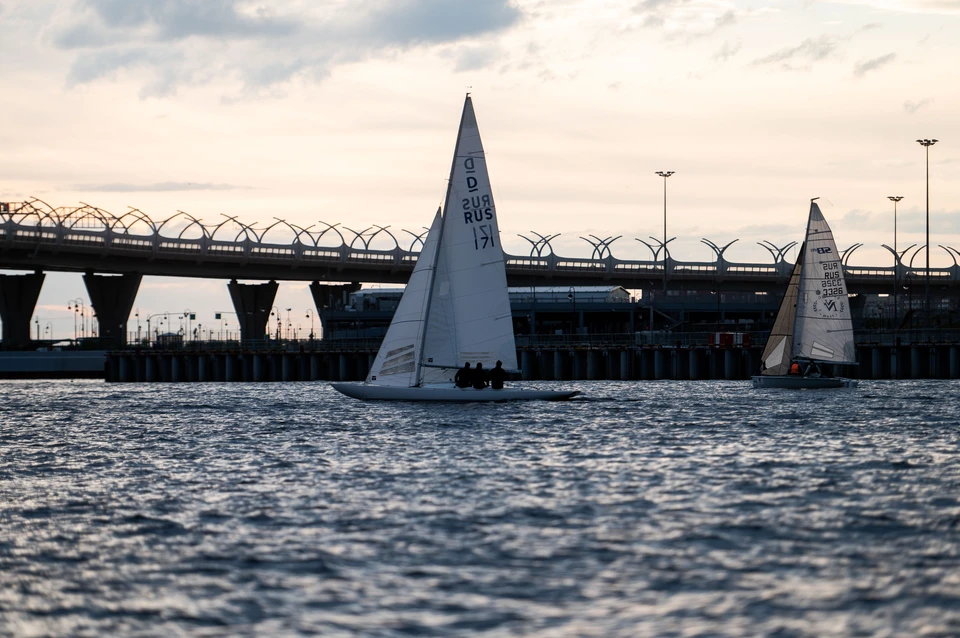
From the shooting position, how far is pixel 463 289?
52.4 meters

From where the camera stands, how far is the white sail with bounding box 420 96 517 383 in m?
51.9

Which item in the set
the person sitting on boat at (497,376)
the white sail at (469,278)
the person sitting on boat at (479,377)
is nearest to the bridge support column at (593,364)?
the white sail at (469,278)

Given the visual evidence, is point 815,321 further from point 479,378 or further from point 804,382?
point 479,378

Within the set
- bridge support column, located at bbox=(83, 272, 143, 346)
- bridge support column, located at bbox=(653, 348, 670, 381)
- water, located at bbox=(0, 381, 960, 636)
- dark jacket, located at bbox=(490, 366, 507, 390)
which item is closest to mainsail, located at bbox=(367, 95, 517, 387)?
dark jacket, located at bbox=(490, 366, 507, 390)

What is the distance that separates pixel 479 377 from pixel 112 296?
106949mm

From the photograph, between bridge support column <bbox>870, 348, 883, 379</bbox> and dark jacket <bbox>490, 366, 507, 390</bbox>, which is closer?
dark jacket <bbox>490, 366, 507, 390</bbox>

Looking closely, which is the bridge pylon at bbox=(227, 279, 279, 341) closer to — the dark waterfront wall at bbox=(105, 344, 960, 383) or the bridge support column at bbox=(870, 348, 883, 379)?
the dark waterfront wall at bbox=(105, 344, 960, 383)

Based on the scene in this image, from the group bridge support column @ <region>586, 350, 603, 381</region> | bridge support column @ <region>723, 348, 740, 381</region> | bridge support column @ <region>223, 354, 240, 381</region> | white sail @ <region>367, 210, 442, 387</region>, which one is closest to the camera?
white sail @ <region>367, 210, 442, 387</region>

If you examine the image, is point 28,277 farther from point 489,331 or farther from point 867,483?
point 867,483

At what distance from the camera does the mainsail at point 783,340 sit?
72000 millimetres

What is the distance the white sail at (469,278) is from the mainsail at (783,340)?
83.7 ft

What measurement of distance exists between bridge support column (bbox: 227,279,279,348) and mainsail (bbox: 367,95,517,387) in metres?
106

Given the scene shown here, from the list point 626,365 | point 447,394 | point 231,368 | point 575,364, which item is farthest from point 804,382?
point 231,368

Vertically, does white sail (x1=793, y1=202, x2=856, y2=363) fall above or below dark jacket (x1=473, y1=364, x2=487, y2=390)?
above
